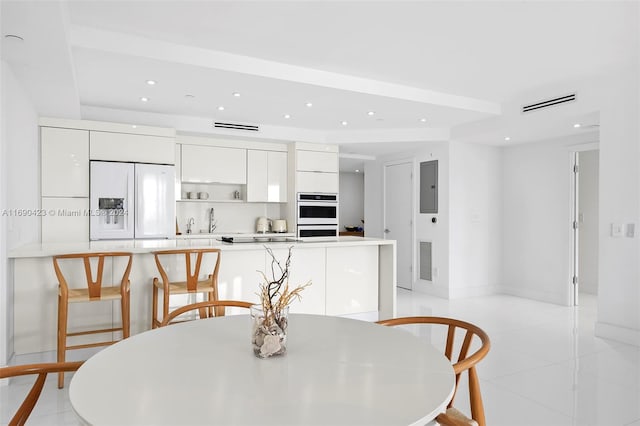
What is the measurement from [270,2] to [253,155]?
360 cm

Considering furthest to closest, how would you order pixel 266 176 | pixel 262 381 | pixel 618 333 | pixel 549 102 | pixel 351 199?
pixel 351 199 → pixel 266 176 → pixel 549 102 → pixel 618 333 → pixel 262 381

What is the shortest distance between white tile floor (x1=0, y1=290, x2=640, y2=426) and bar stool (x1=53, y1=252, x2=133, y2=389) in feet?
1.16

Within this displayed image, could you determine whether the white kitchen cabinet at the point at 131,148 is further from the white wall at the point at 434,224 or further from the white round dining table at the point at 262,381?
the white round dining table at the point at 262,381

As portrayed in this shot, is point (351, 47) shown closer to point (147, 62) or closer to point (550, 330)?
point (147, 62)

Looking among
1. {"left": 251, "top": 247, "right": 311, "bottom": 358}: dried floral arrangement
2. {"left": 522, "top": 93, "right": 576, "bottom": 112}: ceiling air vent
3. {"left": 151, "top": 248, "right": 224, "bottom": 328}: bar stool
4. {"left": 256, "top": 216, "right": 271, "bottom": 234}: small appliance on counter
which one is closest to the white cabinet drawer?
{"left": 256, "top": 216, "right": 271, "bottom": 234}: small appliance on counter

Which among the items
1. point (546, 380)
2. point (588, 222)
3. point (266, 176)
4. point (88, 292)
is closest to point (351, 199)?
point (266, 176)

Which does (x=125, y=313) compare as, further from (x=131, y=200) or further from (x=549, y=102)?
(x=549, y=102)

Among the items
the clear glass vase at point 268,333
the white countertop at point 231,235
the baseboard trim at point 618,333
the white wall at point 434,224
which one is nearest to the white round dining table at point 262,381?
the clear glass vase at point 268,333

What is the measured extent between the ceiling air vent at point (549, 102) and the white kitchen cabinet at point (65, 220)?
17.6ft

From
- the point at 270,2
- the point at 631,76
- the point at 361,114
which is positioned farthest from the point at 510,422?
the point at 361,114

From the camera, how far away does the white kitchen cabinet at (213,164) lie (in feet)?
19.4

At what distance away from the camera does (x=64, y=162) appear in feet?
16.1

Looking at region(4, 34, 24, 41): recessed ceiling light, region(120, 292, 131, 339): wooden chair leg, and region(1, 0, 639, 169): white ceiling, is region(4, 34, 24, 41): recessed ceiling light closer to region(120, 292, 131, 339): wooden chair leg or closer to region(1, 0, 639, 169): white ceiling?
region(1, 0, 639, 169): white ceiling

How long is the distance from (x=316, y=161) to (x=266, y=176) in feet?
2.62
